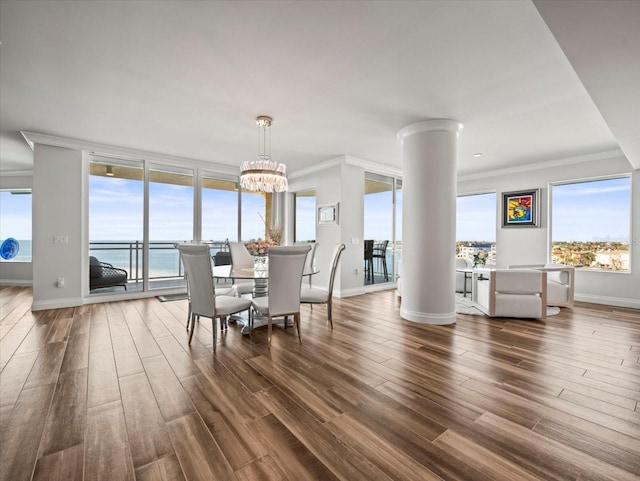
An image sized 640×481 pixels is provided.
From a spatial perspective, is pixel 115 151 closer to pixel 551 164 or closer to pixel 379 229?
pixel 379 229

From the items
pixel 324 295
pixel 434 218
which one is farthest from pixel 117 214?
pixel 434 218

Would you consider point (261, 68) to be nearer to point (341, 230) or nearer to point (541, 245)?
point (341, 230)

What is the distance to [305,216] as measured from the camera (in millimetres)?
6961

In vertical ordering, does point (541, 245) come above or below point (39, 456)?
above

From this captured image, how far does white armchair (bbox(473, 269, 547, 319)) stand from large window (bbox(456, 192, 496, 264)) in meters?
2.41

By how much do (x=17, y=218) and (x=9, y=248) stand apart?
2.41 ft

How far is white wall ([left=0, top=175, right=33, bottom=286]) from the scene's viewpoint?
6.93m

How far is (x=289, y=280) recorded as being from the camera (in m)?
3.18

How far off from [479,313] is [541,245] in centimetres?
257

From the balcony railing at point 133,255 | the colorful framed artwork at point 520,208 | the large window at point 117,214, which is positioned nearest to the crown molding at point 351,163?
the colorful framed artwork at point 520,208

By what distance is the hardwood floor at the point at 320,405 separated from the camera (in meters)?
1.51

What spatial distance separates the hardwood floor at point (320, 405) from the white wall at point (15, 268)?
437 centimetres

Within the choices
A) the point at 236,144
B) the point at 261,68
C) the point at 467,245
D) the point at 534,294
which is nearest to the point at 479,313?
the point at 534,294

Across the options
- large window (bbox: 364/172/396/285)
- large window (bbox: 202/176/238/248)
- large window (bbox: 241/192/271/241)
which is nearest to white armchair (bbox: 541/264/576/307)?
large window (bbox: 364/172/396/285)
